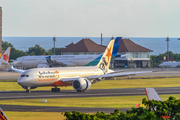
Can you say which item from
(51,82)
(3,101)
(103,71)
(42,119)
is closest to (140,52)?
(103,71)

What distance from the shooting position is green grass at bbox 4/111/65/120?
82.9ft

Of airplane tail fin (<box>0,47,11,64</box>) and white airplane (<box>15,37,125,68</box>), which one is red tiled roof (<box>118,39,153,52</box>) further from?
airplane tail fin (<box>0,47,11,64</box>)

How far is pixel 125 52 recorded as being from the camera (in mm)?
126062

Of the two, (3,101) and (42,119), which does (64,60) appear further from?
(42,119)

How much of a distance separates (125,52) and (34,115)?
101106 mm

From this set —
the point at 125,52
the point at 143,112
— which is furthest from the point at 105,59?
the point at 125,52

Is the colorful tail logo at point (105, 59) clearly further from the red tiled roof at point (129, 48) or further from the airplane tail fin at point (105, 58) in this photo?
the red tiled roof at point (129, 48)

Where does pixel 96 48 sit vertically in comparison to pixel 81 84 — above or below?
above

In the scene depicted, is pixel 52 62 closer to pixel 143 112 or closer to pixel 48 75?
pixel 48 75

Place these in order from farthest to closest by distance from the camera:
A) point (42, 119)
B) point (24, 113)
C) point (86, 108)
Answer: point (86, 108), point (24, 113), point (42, 119)

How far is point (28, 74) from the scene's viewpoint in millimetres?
43281

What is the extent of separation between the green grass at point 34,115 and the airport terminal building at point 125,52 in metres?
91.6

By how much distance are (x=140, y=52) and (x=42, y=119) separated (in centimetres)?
10562

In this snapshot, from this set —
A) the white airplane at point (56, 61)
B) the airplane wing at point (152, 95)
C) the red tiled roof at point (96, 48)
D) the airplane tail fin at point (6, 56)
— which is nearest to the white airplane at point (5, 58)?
the airplane tail fin at point (6, 56)
